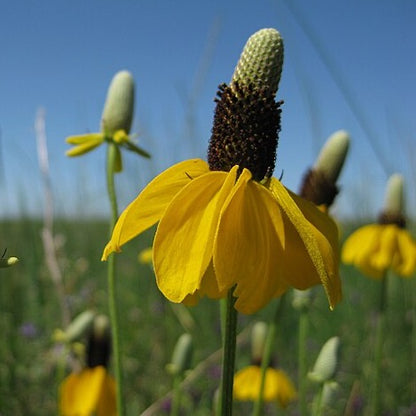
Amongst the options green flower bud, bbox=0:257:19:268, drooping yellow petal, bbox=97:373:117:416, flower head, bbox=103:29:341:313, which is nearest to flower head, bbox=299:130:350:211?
flower head, bbox=103:29:341:313

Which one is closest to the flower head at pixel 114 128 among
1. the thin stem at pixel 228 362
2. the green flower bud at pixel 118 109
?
the green flower bud at pixel 118 109

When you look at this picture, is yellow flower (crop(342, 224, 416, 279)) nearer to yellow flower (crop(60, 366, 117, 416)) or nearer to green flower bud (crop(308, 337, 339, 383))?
green flower bud (crop(308, 337, 339, 383))

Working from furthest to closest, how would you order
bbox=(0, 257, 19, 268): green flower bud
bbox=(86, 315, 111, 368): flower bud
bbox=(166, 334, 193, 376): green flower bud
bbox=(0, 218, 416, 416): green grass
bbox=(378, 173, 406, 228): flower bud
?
bbox=(0, 218, 416, 416): green grass
bbox=(378, 173, 406, 228): flower bud
bbox=(86, 315, 111, 368): flower bud
bbox=(166, 334, 193, 376): green flower bud
bbox=(0, 257, 19, 268): green flower bud

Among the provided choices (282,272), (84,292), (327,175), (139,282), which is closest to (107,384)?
(327,175)

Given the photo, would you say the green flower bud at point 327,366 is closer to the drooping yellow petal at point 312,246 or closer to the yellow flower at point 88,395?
the drooping yellow petal at point 312,246

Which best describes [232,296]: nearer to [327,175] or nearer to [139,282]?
[327,175]
